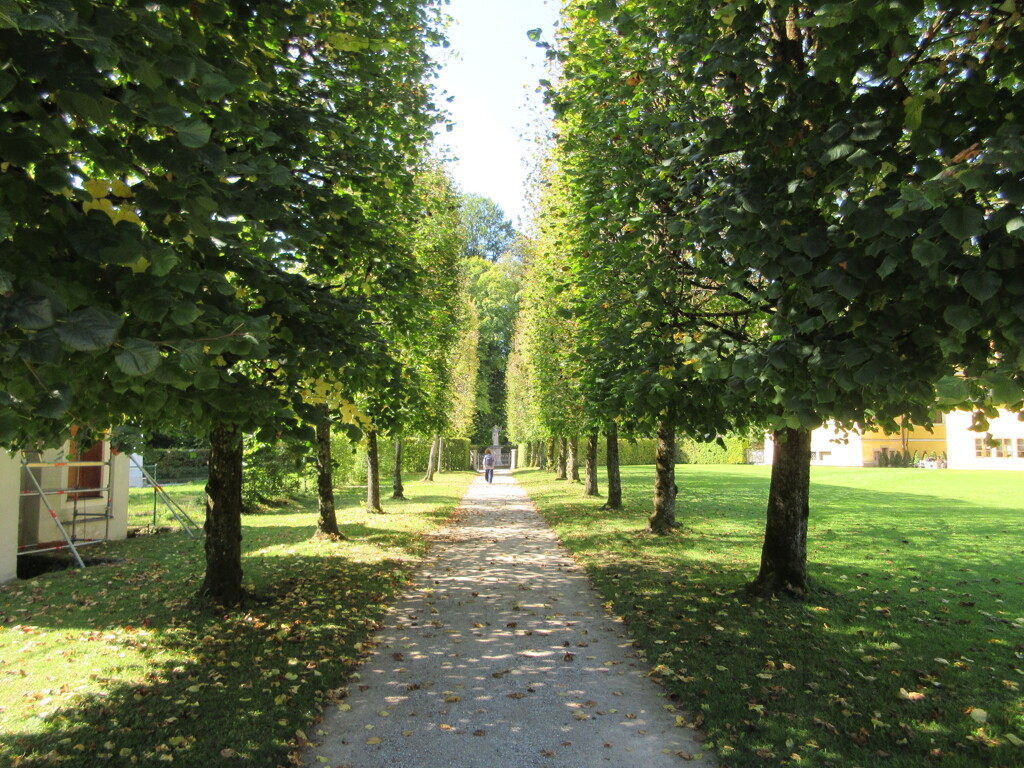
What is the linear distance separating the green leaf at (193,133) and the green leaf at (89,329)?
2.30ft

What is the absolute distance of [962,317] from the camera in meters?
2.99

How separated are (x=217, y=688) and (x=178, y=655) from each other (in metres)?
1.08

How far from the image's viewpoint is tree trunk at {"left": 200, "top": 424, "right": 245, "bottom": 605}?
735 cm

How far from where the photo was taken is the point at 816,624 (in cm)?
652

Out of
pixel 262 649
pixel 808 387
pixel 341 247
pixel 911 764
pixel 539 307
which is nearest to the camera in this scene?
pixel 911 764

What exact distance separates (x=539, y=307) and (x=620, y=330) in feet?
33.6

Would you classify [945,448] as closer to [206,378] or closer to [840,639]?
[840,639]

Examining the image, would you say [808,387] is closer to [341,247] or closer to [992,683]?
[992,683]

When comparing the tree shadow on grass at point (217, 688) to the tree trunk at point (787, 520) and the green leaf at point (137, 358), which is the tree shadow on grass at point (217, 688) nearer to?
the green leaf at point (137, 358)

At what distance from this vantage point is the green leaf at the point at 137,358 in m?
2.08

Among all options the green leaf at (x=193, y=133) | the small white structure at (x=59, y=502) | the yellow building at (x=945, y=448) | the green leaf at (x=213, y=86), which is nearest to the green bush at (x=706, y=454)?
the yellow building at (x=945, y=448)

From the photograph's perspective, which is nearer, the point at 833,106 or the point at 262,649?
the point at 833,106

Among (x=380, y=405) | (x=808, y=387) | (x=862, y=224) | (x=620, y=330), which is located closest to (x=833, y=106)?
(x=862, y=224)

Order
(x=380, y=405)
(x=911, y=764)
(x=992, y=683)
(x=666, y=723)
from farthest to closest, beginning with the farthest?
(x=380, y=405) → (x=992, y=683) → (x=666, y=723) → (x=911, y=764)
